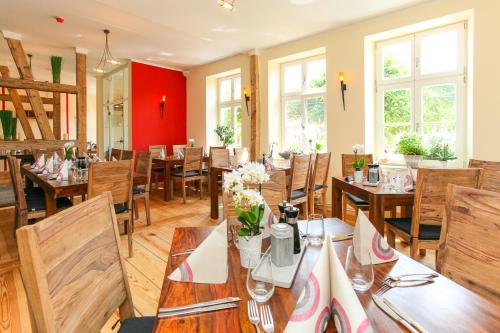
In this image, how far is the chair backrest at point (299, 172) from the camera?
3.29 meters

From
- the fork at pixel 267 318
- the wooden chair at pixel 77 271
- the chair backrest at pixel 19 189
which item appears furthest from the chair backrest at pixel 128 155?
the fork at pixel 267 318

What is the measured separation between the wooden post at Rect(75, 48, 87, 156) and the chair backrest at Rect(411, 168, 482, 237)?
5584 millimetres

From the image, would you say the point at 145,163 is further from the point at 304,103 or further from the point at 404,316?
the point at 404,316

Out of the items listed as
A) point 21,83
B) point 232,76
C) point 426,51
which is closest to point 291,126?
point 232,76

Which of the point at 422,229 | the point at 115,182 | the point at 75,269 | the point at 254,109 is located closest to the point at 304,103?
the point at 254,109

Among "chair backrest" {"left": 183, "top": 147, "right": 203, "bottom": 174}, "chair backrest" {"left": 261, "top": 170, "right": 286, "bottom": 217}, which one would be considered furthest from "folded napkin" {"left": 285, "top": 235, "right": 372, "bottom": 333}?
"chair backrest" {"left": 183, "top": 147, "right": 203, "bottom": 174}

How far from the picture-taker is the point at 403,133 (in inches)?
168

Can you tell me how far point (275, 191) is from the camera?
178 centimetres

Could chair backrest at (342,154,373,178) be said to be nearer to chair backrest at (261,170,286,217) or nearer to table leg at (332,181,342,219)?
table leg at (332,181,342,219)

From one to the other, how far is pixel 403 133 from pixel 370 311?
4055 mm

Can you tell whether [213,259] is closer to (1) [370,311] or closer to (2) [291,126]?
(1) [370,311]

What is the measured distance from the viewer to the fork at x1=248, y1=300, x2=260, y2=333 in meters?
0.71

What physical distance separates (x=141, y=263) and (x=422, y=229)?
2.33m

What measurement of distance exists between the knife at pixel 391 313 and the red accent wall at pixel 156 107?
6377mm
